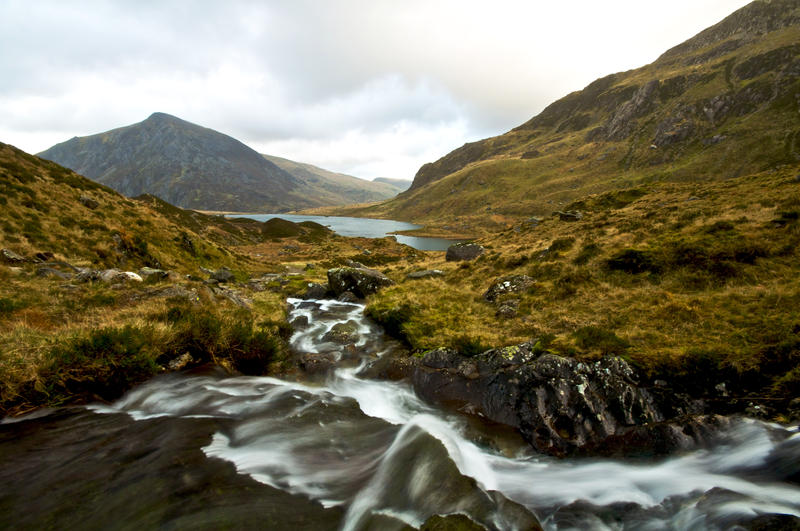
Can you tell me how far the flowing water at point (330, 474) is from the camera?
4.60 m

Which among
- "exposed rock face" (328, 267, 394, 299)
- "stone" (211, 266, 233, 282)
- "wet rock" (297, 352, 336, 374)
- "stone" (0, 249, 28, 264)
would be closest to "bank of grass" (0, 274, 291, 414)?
"wet rock" (297, 352, 336, 374)

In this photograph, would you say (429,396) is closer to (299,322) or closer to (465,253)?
(299,322)

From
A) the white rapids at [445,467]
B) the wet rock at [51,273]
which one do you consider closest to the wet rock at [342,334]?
the white rapids at [445,467]

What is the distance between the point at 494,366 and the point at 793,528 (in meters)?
5.42

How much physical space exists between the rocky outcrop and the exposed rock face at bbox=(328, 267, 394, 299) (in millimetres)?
11670

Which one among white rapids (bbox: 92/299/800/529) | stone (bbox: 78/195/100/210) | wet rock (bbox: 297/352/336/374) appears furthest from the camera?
stone (bbox: 78/195/100/210)

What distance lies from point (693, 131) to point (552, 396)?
6438 inches

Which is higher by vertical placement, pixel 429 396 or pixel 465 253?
pixel 465 253

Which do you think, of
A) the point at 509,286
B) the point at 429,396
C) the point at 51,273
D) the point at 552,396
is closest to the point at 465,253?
the point at 509,286

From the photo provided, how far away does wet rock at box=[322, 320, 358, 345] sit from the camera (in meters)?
13.0

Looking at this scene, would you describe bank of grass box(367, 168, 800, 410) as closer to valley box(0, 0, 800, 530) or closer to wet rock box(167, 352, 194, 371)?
valley box(0, 0, 800, 530)

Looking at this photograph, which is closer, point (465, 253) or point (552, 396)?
point (552, 396)

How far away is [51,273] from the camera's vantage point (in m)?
12.8

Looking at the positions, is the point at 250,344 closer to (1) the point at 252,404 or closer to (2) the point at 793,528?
(1) the point at 252,404
